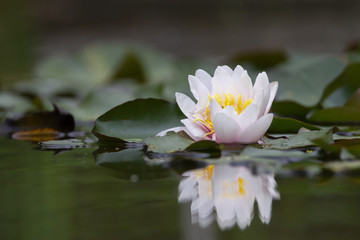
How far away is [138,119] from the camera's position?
1440mm

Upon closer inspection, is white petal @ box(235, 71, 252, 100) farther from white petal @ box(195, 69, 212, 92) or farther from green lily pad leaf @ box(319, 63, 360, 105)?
green lily pad leaf @ box(319, 63, 360, 105)

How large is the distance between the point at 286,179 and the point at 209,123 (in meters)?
0.25

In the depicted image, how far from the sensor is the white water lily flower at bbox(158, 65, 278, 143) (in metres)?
1.12

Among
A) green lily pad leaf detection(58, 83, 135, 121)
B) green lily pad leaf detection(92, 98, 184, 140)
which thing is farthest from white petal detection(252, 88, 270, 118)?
green lily pad leaf detection(58, 83, 135, 121)

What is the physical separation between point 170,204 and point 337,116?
2.64 feet

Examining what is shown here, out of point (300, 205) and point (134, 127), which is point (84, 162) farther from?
point (300, 205)

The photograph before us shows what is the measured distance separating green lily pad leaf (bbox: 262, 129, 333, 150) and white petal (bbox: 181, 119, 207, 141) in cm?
14

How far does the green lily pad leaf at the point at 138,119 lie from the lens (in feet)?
4.53

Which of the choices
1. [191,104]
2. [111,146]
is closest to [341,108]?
[191,104]

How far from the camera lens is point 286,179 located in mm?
1001

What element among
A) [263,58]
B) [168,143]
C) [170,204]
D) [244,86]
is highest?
[263,58]

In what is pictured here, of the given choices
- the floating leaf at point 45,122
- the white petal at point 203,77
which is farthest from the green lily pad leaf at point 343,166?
the floating leaf at point 45,122

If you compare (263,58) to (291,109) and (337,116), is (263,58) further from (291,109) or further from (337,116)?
(337,116)

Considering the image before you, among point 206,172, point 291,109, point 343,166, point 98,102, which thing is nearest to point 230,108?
point 206,172
